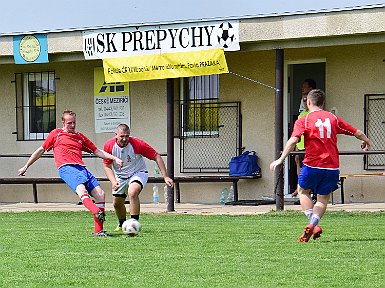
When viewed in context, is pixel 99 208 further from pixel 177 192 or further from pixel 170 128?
pixel 177 192

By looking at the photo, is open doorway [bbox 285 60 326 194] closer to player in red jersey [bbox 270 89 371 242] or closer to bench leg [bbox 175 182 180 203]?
bench leg [bbox 175 182 180 203]

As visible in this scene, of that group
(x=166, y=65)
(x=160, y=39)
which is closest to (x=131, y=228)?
(x=166, y=65)

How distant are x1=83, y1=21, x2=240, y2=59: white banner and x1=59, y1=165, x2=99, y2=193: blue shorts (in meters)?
4.88

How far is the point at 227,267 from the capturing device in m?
9.28

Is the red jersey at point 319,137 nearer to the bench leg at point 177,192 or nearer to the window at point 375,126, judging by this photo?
the window at point 375,126

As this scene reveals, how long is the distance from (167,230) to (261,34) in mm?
4666

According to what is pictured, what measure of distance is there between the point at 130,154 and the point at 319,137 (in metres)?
3.41

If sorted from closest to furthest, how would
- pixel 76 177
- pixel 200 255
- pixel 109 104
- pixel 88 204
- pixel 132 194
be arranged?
pixel 200 255 < pixel 88 204 < pixel 76 177 < pixel 132 194 < pixel 109 104

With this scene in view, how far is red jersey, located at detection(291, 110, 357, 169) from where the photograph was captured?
Result: 11750mm

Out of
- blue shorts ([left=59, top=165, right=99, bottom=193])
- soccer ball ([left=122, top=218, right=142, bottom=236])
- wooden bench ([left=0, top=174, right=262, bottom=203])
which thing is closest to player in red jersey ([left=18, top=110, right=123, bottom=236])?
blue shorts ([left=59, top=165, right=99, bottom=193])

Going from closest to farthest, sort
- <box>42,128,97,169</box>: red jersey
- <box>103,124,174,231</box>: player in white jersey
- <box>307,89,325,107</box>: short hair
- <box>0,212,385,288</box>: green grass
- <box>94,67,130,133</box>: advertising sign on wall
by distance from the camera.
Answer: <box>0,212,385,288</box>: green grass → <box>307,89,325,107</box>: short hair → <box>42,128,97,169</box>: red jersey → <box>103,124,174,231</box>: player in white jersey → <box>94,67,130,133</box>: advertising sign on wall

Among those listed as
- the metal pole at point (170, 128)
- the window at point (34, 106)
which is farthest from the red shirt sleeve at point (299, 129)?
the window at point (34, 106)

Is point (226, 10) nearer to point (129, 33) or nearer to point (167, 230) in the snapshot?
point (129, 33)

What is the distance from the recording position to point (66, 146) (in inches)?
540
